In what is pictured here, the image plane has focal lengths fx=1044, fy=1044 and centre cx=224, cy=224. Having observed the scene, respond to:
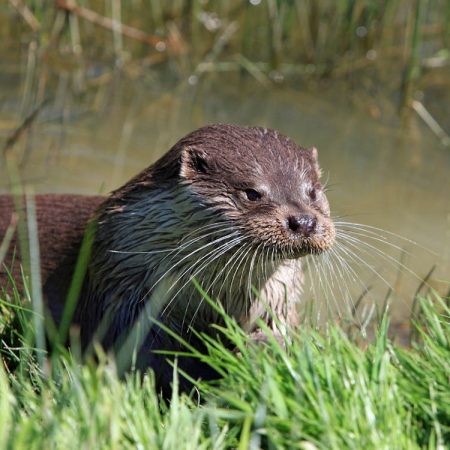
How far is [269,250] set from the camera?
2.86m

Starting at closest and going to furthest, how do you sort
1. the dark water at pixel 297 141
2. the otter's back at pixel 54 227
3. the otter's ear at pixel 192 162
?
the otter's ear at pixel 192 162, the otter's back at pixel 54 227, the dark water at pixel 297 141

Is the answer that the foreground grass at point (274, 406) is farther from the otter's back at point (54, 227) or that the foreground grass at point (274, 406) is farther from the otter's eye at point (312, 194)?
the otter's back at point (54, 227)

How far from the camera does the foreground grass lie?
184cm

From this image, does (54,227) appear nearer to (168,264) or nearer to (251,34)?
(168,264)

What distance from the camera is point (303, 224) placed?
2.80m

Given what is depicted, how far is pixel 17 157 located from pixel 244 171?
106 inches

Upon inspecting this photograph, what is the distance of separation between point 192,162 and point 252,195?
0.23 metres

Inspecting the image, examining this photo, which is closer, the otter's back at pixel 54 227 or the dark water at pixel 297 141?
the otter's back at pixel 54 227

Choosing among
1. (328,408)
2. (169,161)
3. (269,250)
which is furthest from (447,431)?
(169,161)

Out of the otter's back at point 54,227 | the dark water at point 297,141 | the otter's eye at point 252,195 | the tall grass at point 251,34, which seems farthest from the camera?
Result: the tall grass at point 251,34

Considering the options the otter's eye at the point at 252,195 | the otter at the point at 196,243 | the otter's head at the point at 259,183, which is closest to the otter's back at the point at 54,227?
the otter at the point at 196,243

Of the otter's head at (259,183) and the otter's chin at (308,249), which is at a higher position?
the otter's head at (259,183)

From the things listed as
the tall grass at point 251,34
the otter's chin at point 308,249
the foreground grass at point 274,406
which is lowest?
the foreground grass at point 274,406

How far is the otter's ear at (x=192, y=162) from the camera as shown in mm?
3078
